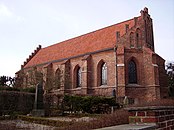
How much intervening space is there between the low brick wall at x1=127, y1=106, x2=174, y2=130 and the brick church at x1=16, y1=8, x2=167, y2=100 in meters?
21.7

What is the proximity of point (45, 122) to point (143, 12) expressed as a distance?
22.5m

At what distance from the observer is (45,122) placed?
37.5 feet

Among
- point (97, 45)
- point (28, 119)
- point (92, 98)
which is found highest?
point (97, 45)

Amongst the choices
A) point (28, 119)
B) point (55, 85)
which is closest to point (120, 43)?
point (55, 85)

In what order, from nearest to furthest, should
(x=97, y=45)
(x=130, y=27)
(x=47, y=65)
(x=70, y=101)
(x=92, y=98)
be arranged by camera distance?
(x=92, y=98) < (x=70, y=101) < (x=130, y=27) < (x=97, y=45) < (x=47, y=65)

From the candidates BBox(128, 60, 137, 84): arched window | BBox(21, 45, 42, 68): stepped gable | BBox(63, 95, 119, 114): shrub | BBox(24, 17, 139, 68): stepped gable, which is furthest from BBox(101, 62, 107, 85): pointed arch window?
BBox(21, 45, 42, 68): stepped gable

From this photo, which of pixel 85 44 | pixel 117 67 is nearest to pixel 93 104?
pixel 117 67

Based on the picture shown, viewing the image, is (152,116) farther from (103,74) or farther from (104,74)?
(103,74)

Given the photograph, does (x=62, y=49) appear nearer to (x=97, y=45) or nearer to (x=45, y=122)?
(x=97, y=45)

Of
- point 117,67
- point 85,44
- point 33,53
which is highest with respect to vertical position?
point 33,53

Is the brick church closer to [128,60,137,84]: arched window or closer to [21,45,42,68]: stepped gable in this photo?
[128,60,137,84]: arched window

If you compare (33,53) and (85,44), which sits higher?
(33,53)

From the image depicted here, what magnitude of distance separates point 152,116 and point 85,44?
1218 inches

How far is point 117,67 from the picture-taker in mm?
25750
